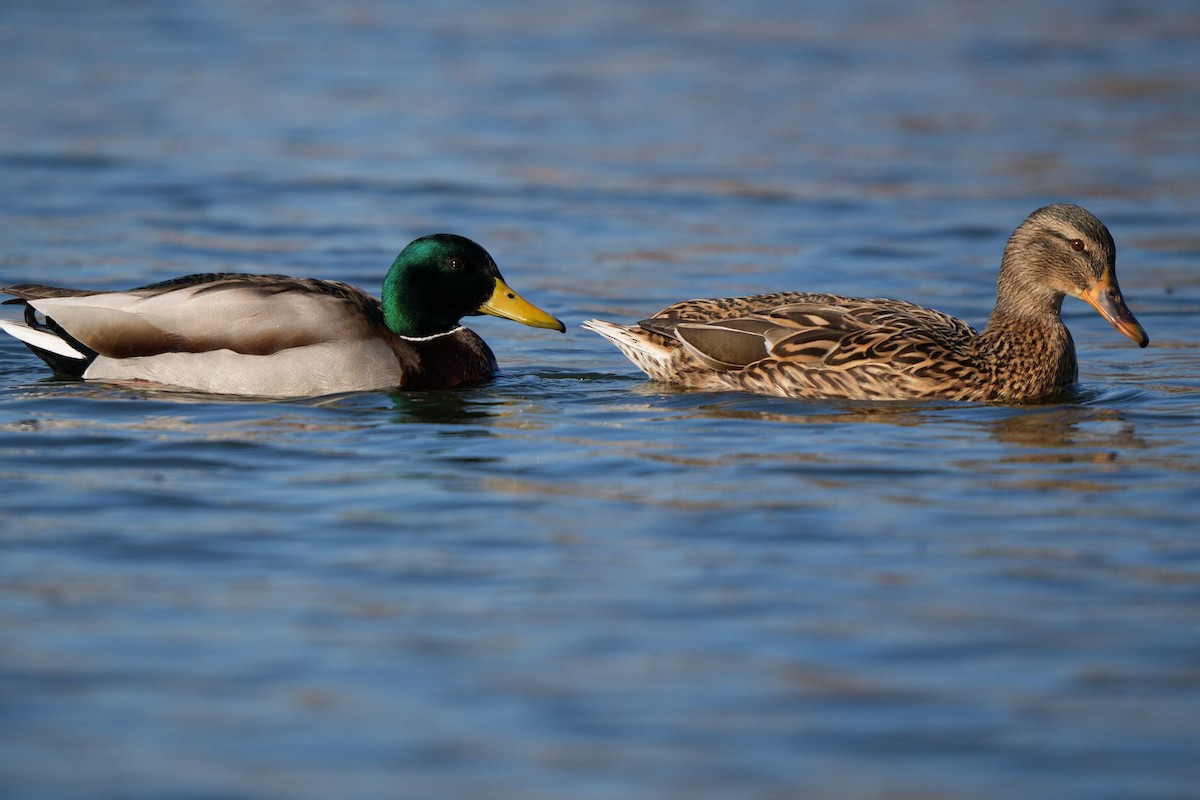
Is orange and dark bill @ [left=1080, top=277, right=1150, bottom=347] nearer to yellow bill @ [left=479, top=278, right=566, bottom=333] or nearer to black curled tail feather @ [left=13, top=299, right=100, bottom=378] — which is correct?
yellow bill @ [left=479, top=278, right=566, bottom=333]

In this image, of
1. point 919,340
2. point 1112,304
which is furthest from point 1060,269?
point 919,340

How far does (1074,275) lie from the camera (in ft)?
31.1

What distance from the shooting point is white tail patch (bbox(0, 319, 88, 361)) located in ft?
31.8

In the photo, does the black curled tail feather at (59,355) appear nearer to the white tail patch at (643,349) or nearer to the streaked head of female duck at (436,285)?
the streaked head of female duck at (436,285)

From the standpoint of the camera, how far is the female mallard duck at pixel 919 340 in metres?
9.32

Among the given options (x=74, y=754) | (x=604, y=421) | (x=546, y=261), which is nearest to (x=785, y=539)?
(x=604, y=421)

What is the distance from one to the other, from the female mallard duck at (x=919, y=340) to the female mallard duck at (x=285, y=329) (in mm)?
912

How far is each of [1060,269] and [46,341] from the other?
523 cm

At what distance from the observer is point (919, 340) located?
9367 millimetres

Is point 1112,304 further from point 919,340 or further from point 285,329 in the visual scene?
point 285,329

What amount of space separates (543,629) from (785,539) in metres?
1.33

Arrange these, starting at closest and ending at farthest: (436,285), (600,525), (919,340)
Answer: (600,525) < (919,340) < (436,285)

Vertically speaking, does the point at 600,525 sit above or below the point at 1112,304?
below

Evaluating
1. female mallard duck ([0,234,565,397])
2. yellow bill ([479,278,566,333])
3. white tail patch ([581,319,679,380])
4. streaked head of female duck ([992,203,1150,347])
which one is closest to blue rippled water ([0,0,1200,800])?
white tail patch ([581,319,679,380])
